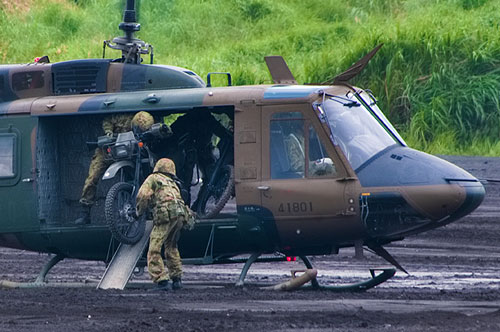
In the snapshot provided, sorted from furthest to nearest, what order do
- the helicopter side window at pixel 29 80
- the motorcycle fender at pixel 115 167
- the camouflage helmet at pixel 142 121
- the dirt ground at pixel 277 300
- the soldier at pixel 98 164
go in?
1. the helicopter side window at pixel 29 80
2. the soldier at pixel 98 164
3. the camouflage helmet at pixel 142 121
4. the motorcycle fender at pixel 115 167
5. the dirt ground at pixel 277 300

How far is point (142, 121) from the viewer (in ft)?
41.9

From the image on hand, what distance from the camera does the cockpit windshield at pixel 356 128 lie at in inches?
476

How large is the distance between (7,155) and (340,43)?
54.1 ft

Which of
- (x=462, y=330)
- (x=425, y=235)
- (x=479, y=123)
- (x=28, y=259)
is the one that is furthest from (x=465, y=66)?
(x=462, y=330)

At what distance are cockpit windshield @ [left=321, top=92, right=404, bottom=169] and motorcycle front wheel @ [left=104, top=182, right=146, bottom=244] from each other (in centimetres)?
257

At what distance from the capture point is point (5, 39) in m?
32.4

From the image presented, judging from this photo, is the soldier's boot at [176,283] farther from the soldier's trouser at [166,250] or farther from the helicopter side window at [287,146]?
the helicopter side window at [287,146]

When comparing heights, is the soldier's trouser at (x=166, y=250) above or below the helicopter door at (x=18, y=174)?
below

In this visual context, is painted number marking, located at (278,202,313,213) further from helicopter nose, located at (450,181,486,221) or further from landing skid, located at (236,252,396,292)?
helicopter nose, located at (450,181,486,221)

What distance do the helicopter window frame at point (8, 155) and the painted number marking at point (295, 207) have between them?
3475mm

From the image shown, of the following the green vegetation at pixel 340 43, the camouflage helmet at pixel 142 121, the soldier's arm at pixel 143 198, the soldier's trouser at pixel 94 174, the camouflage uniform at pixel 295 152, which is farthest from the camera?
the green vegetation at pixel 340 43

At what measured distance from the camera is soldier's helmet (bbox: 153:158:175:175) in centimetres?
1272

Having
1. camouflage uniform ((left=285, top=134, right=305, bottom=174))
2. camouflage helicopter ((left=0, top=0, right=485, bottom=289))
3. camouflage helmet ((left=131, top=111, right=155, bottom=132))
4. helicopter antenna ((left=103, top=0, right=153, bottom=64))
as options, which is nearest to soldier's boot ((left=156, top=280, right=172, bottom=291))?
camouflage helicopter ((left=0, top=0, right=485, bottom=289))

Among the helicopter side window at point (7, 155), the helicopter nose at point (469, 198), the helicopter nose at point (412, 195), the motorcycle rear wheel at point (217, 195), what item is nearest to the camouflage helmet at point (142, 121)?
the motorcycle rear wheel at point (217, 195)
